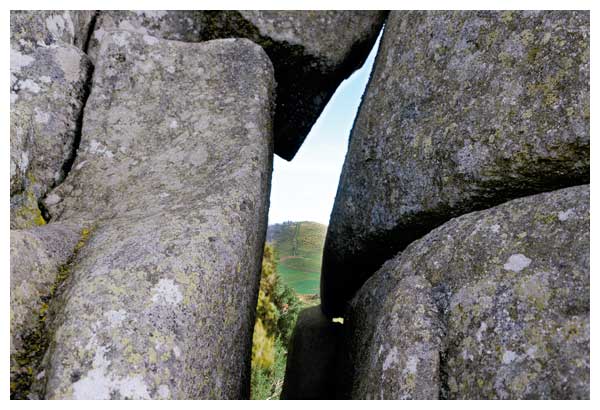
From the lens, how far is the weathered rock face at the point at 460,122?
99.5 inches

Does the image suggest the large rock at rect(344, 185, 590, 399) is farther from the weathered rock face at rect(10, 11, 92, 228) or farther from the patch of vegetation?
the patch of vegetation

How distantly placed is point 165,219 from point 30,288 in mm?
712

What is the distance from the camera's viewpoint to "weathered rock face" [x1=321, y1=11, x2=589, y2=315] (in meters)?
2.53

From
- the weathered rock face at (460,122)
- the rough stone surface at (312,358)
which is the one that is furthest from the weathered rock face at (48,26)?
the rough stone surface at (312,358)

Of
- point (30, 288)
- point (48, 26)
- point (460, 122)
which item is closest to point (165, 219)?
point (30, 288)

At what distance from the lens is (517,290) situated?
2127 millimetres

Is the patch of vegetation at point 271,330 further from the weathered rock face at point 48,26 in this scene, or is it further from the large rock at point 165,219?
the weathered rock face at point 48,26

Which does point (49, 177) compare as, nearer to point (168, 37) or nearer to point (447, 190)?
point (168, 37)

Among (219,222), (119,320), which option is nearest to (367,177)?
(219,222)

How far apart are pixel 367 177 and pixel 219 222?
1.40 m

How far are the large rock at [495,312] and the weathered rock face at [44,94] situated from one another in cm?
225

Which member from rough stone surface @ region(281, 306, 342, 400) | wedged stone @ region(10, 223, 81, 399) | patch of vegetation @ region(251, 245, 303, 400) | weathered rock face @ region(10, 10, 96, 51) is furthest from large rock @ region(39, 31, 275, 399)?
patch of vegetation @ region(251, 245, 303, 400)

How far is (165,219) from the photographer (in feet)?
8.69

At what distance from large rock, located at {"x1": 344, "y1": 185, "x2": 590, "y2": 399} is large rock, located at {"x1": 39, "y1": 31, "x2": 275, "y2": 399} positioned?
2.84 ft
